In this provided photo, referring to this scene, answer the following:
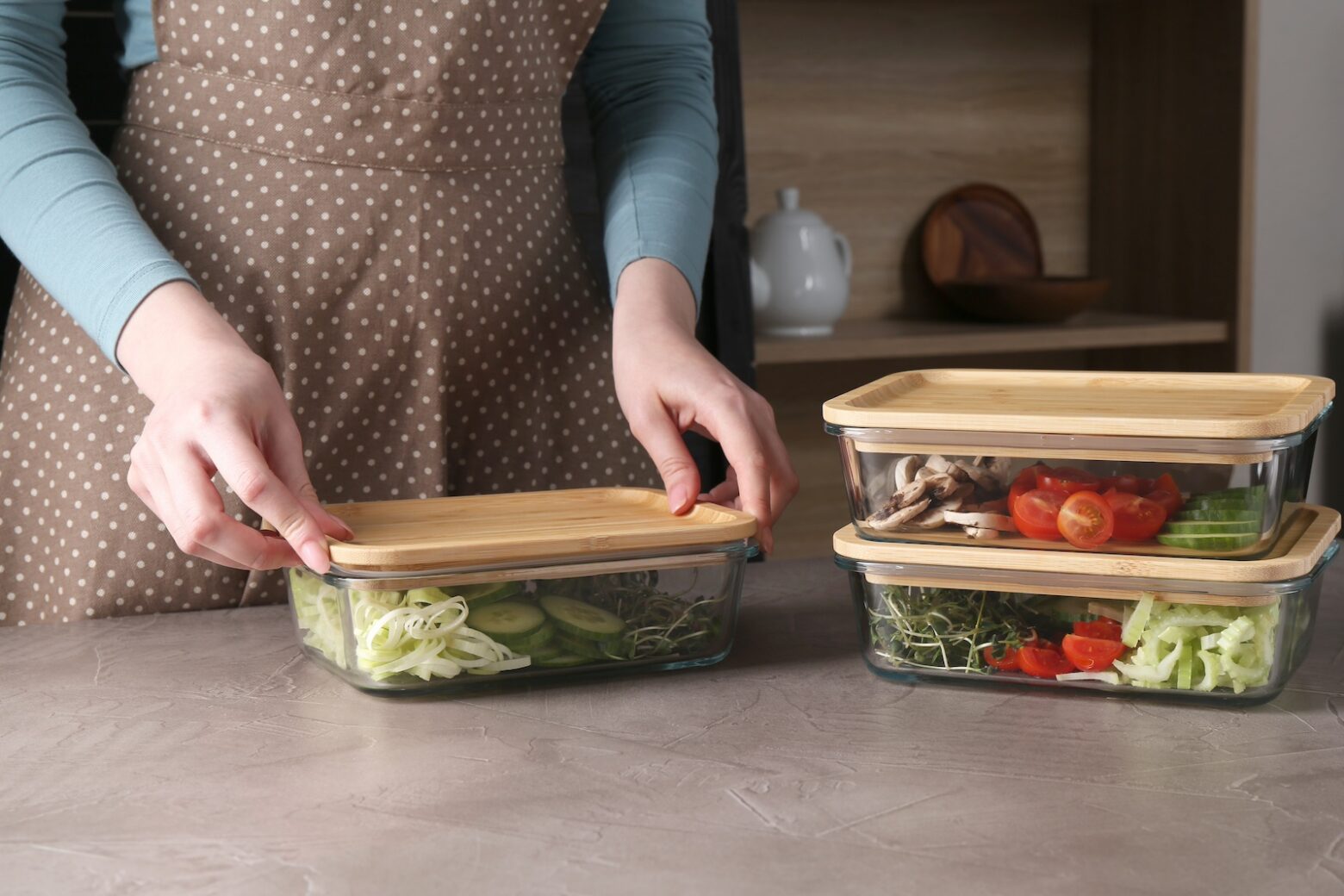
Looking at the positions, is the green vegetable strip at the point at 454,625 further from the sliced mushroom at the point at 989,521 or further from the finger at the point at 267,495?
the sliced mushroom at the point at 989,521

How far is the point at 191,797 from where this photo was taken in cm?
56

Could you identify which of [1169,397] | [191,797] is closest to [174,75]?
[191,797]

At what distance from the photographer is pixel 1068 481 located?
64 centimetres

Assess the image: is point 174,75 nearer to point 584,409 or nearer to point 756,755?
point 584,409

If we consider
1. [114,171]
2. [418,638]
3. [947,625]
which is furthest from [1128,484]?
[114,171]

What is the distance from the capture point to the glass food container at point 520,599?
66 cm

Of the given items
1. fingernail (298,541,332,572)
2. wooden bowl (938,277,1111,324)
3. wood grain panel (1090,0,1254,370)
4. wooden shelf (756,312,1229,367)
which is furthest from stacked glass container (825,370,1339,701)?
wood grain panel (1090,0,1254,370)

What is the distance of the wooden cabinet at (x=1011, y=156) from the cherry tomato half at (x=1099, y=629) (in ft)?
4.90

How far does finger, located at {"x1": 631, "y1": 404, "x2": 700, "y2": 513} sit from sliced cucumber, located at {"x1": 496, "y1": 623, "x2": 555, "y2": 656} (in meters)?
0.13

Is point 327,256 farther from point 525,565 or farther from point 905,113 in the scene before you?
point 905,113

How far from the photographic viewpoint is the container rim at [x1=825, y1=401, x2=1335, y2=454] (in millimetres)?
614

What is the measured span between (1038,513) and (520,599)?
26 cm

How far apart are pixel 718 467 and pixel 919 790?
105 centimetres

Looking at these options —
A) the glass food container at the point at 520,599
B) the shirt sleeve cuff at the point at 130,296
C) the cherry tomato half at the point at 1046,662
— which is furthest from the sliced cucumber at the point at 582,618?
the shirt sleeve cuff at the point at 130,296
